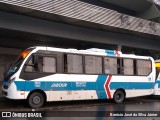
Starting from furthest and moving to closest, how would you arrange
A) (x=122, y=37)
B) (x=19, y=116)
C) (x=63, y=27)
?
(x=122, y=37)
(x=63, y=27)
(x=19, y=116)

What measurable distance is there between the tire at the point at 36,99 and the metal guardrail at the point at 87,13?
6251 millimetres

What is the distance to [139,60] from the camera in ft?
58.9

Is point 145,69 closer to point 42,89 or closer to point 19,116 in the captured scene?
point 42,89

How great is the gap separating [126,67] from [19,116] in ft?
27.9

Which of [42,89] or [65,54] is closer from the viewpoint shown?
[42,89]

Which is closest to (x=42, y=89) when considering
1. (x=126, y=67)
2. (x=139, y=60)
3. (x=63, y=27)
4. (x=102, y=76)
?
(x=102, y=76)

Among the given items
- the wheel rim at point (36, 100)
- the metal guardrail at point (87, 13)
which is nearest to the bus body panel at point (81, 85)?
the wheel rim at point (36, 100)

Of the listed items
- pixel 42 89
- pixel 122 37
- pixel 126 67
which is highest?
pixel 122 37

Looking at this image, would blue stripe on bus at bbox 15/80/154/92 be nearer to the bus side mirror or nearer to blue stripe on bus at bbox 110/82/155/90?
blue stripe on bus at bbox 110/82/155/90

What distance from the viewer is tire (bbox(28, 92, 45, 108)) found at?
1317 cm

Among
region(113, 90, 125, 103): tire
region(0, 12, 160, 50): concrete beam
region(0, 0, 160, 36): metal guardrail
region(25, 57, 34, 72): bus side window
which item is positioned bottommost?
region(113, 90, 125, 103): tire

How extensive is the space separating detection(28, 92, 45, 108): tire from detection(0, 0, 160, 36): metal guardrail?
6.25 meters

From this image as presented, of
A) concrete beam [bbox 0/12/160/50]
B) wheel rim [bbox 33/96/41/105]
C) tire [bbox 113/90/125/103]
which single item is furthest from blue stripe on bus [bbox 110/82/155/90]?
concrete beam [bbox 0/12/160/50]

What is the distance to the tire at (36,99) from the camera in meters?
13.2
